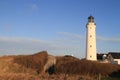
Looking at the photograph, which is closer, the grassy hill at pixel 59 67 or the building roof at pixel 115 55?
the grassy hill at pixel 59 67

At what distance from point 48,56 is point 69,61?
15.4ft

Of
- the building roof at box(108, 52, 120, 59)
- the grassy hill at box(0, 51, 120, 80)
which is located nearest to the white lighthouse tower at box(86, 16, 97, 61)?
the grassy hill at box(0, 51, 120, 80)

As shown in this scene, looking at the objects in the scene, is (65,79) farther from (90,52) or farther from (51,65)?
(90,52)

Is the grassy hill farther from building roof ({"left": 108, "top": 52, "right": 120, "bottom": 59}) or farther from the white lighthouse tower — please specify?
building roof ({"left": 108, "top": 52, "right": 120, "bottom": 59})

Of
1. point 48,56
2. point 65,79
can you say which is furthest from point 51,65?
point 65,79

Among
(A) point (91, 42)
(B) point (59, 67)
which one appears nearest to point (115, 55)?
(A) point (91, 42)

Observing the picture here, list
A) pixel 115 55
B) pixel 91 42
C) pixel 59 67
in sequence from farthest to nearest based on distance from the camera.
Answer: pixel 115 55 < pixel 91 42 < pixel 59 67

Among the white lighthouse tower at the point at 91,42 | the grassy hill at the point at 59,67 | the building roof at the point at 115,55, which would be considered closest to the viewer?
the grassy hill at the point at 59,67

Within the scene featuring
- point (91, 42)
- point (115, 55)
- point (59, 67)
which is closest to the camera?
point (59, 67)

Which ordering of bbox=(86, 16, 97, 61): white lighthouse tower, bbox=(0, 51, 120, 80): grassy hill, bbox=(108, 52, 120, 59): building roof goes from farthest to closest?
1. bbox=(108, 52, 120, 59): building roof
2. bbox=(86, 16, 97, 61): white lighthouse tower
3. bbox=(0, 51, 120, 80): grassy hill

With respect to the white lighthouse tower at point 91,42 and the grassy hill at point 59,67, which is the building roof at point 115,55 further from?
the grassy hill at point 59,67

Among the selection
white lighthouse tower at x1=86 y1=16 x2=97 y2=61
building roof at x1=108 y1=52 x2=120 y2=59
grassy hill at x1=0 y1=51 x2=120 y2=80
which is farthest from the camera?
building roof at x1=108 y1=52 x2=120 y2=59

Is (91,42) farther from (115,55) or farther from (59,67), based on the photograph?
(59,67)

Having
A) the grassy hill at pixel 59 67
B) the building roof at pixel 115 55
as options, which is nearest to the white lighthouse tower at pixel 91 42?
the grassy hill at pixel 59 67
